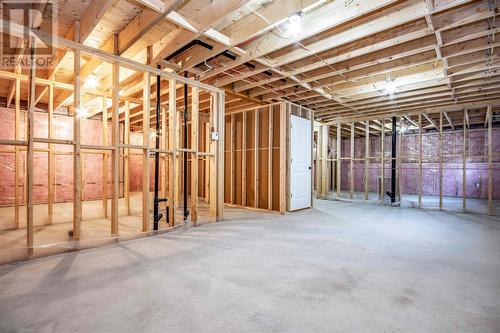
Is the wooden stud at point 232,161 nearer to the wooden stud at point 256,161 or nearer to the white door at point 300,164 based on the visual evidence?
the wooden stud at point 256,161

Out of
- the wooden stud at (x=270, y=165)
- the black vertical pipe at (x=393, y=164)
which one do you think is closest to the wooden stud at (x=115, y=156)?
the wooden stud at (x=270, y=165)

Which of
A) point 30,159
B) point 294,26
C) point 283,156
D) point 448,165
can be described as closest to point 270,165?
point 283,156

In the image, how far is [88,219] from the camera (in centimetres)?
495

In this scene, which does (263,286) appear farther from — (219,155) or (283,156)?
(283,156)

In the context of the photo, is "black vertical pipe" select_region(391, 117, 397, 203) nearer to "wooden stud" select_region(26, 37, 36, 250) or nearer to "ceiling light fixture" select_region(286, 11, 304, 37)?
"ceiling light fixture" select_region(286, 11, 304, 37)

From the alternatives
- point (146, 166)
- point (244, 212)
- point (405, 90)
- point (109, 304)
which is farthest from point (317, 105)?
point (109, 304)

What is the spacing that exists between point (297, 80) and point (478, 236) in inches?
163

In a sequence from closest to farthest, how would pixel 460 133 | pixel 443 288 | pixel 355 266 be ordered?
pixel 443 288, pixel 355 266, pixel 460 133

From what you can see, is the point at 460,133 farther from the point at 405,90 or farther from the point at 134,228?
the point at 134,228

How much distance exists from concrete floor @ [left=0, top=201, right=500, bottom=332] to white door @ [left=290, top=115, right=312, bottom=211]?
2263 millimetres

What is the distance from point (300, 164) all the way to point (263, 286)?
437cm

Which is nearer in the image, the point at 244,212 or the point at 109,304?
the point at 109,304

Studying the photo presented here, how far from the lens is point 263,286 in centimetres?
218

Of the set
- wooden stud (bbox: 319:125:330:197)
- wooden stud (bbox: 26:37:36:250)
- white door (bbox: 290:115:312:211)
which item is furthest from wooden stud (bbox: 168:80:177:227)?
wooden stud (bbox: 319:125:330:197)
